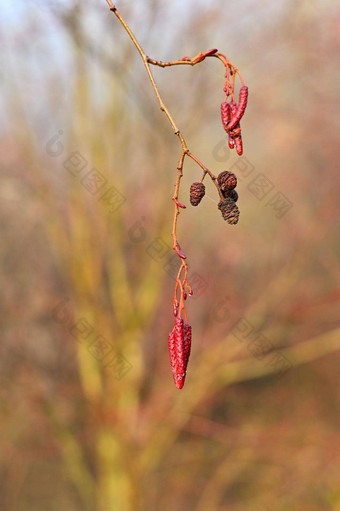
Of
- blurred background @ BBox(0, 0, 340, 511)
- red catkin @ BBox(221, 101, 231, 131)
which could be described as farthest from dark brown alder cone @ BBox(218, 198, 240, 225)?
blurred background @ BBox(0, 0, 340, 511)

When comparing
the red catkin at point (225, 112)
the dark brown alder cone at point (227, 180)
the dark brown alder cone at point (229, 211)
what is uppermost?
the red catkin at point (225, 112)

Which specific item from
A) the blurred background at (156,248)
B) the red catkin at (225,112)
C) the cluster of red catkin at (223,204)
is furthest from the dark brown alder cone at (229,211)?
the blurred background at (156,248)

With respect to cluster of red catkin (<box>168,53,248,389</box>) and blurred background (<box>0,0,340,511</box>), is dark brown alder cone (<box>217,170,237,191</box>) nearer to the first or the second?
cluster of red catkin (<box>168,53,248,389</box>)

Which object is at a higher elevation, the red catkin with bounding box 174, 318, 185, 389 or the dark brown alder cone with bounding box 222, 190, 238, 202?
the dark brown alder cone with bounding box 222, 190, 238, 202

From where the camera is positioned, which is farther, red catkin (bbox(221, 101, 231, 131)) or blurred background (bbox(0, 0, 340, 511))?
blurred background (bbox(0, 0, 340, 511))

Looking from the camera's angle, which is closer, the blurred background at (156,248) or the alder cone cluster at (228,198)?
the alder cone cluster at (228,198)

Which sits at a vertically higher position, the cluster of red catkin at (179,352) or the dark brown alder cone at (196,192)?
the dark brown alder cone at (196,192)

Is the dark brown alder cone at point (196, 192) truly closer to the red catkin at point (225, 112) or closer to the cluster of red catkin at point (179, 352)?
the red catkin at point (225, 112)

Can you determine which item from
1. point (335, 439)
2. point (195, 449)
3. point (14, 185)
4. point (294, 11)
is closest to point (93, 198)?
point (14, 185)
